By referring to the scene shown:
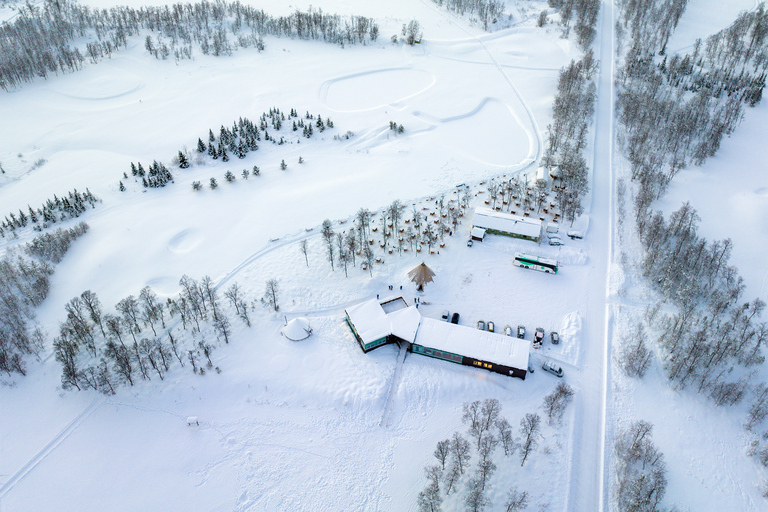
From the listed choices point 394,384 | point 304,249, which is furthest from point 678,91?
point 394,384

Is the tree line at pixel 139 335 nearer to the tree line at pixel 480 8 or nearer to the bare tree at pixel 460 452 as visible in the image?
Answer: the bare tree at pixel 460 452

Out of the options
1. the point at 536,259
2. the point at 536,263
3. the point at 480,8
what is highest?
the point at 480,8

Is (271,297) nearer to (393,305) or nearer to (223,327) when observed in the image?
(223,327)

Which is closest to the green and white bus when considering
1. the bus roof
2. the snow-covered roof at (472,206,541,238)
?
the bus roof

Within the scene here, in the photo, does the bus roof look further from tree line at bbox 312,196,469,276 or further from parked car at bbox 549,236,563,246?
tree line at bbox 312,196,469,276

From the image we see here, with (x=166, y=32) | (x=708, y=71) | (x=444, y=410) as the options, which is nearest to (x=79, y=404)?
(x=444, y=410)

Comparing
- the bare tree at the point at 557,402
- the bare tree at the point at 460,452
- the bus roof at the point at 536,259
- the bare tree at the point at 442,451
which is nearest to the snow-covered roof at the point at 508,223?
the bus roof at the point at 536,259
